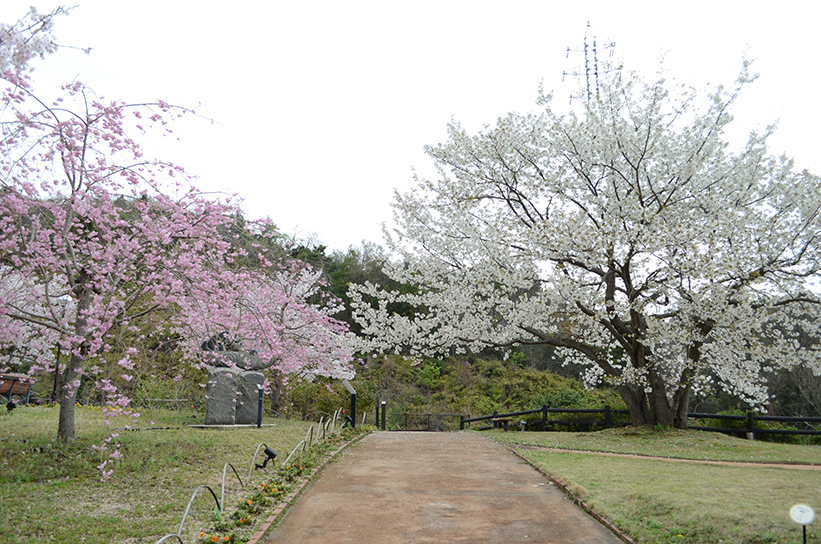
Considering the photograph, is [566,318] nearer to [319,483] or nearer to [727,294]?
[727,294]

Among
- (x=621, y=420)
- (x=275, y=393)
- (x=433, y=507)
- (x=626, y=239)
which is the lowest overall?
(x=621, y=420)

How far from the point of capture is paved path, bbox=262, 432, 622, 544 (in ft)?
17.3

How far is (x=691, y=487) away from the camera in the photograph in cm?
696

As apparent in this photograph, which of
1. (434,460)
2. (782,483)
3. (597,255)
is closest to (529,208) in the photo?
(597,255)

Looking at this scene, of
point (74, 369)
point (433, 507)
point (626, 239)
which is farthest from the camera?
point (626, 239)

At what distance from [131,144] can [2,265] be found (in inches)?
110

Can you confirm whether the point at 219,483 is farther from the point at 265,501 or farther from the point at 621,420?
the point at 621,420

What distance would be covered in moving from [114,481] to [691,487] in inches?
292

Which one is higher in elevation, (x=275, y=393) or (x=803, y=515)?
(x=803, y=515)

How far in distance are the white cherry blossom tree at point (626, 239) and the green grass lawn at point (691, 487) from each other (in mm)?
1872

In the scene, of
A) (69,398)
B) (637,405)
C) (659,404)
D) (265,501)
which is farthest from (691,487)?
(69,398)

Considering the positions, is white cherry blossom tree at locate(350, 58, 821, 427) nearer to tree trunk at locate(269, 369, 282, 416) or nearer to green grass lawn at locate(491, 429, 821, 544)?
green grass lawn at locate(491, 429, 821, 544)

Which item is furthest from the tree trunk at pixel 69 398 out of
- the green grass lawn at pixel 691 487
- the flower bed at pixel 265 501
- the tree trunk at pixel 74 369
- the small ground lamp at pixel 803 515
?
the small ground lamp at pixel 803 515

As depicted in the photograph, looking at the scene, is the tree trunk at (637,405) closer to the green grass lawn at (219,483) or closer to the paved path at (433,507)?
the green grass lawn at (219,483)
